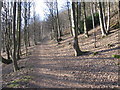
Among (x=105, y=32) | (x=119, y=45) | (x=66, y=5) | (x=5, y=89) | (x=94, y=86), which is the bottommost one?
(x=5, y=89)

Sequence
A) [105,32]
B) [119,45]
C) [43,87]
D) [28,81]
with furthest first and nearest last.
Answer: [105,32] → [119,45] → [28,81] → [43,87]

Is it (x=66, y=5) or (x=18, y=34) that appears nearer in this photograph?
(x=18, y=34)

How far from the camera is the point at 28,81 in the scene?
652 cm

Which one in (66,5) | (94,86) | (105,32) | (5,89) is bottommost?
(5,89)

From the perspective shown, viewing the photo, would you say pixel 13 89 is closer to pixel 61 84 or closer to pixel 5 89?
pixel 5 89

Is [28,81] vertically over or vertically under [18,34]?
under

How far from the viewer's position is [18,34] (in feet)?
46.1

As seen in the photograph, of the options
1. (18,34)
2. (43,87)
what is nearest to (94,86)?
(43,87)

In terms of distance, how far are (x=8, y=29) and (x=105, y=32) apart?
12525mm

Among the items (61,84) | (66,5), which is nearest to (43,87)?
(61,84)

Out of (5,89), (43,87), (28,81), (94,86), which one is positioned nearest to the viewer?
(94,86)

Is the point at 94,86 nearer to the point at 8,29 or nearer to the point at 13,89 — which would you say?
the point at 13,89

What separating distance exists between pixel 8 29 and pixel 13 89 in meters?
12.0

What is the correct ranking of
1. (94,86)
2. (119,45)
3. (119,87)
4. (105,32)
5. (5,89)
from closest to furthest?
(119,87)
(94,86)
(5,89)
(119,45)
(105,32)
